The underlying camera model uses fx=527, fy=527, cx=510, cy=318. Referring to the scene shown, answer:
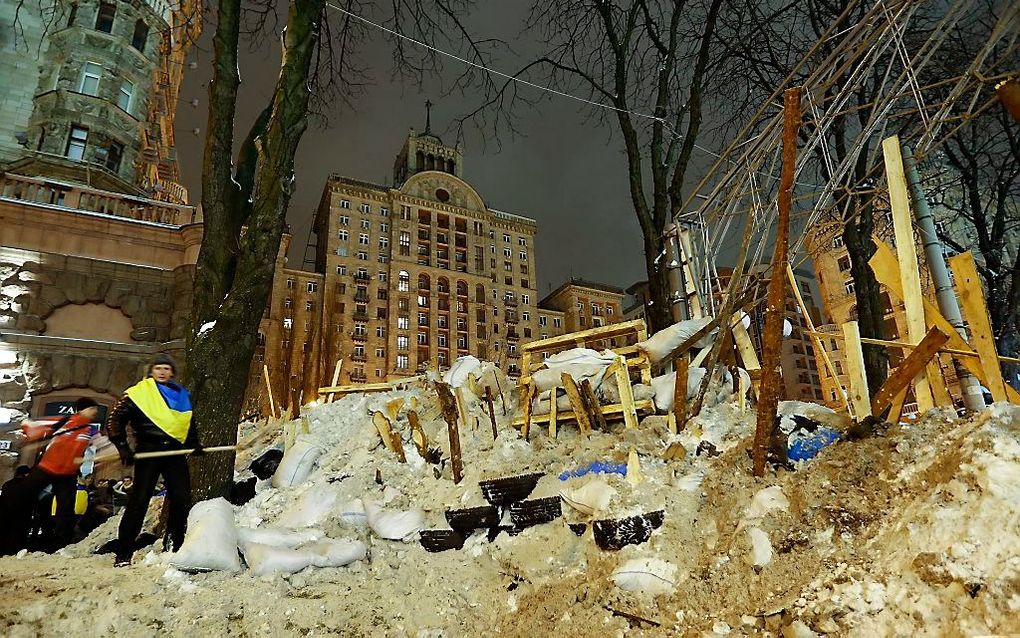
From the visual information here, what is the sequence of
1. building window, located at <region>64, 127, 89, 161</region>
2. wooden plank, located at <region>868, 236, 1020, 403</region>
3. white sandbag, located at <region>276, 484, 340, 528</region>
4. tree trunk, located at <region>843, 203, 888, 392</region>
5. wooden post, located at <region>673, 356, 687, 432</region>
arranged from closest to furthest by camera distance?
1. wooden plank, located at <region>868, 236, 1020, 403</region>
2. white sandbag, located at <region>276, 484, 340, 528</region>
3. wooden post, located at <region>673, 356, 687, 432</region>
4. tree trunk, located at <region>843, 203, 888, 392</region>
5. building window, located at <region>64, 127, 89, 161</region>

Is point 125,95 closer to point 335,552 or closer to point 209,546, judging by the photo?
point 209,546

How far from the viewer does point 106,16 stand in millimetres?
20344

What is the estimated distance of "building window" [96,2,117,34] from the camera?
793 inches

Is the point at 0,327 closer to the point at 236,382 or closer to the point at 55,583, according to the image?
the point at 236,382

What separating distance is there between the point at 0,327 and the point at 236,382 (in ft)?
35.0

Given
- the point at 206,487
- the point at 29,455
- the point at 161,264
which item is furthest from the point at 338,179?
the point at 206,487

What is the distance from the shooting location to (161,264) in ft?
43.9

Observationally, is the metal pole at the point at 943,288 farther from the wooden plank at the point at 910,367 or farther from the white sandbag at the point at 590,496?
the white sandbag at the point at 590,496

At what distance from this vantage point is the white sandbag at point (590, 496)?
12.2ft

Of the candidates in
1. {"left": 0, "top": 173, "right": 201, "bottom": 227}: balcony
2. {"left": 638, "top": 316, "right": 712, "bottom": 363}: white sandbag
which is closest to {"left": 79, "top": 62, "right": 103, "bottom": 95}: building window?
{"left": 0, "top": 173, "right": 201, "bottom": 227}: balcony

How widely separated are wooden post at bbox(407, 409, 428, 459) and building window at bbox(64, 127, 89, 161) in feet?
62.4

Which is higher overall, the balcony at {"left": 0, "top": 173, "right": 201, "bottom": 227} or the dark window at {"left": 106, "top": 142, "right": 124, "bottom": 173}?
the dark window at {"left": 106, "top": 142, "right": 124, "bottom": 173}

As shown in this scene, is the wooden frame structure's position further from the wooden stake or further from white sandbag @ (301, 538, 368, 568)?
white sandbag @ (301, 538, 368, 568)

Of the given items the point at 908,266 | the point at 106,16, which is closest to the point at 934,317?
the point at 908,266
